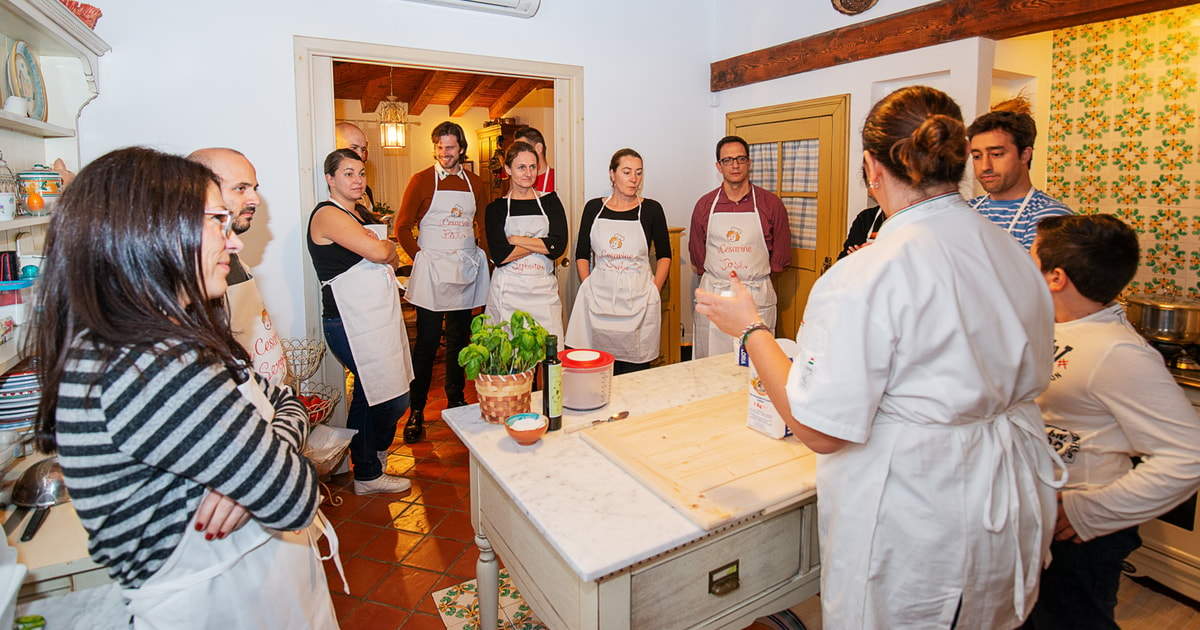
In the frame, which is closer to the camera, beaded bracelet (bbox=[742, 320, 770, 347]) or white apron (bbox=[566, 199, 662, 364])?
beaded bracelet (bbox=[742, 320, 770, 347])

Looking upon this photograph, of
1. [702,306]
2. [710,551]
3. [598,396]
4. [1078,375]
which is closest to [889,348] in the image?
[702,306]

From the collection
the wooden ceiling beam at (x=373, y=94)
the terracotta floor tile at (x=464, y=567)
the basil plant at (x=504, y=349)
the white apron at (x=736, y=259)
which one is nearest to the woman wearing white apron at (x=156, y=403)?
the basil plant at (x=504, y=349)

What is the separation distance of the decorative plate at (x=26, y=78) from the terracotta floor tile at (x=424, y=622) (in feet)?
6.58

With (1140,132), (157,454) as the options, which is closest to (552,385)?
(157,454)

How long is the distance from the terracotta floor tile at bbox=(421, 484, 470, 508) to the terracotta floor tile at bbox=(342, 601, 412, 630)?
729mm

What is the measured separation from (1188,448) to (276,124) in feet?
11.0

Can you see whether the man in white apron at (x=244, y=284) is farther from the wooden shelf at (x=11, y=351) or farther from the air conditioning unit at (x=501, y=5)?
the air conditioning unit at (x=501, y=5)

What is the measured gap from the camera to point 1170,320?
7.91 ft

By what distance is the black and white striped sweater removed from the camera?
0.89 meters

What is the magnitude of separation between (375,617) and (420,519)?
2.17ft

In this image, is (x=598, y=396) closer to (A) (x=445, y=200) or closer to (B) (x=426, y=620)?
(B) (x=426, y=620)

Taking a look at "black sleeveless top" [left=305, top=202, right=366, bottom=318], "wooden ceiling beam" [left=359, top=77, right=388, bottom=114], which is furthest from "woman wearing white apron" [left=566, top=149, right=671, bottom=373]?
"wooden ceiling beam" [left=359, top=77, right=388, bottom=114]

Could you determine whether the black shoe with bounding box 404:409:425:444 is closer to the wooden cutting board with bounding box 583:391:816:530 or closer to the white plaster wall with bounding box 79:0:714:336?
the white plaster wall with bounding box 79:0:714:336

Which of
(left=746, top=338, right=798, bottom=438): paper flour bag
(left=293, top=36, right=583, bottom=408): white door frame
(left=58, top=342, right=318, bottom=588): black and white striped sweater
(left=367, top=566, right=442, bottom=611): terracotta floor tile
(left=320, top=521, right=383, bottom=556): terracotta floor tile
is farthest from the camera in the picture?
(left=293, top=36, right=583, bottom=408): white door frame
